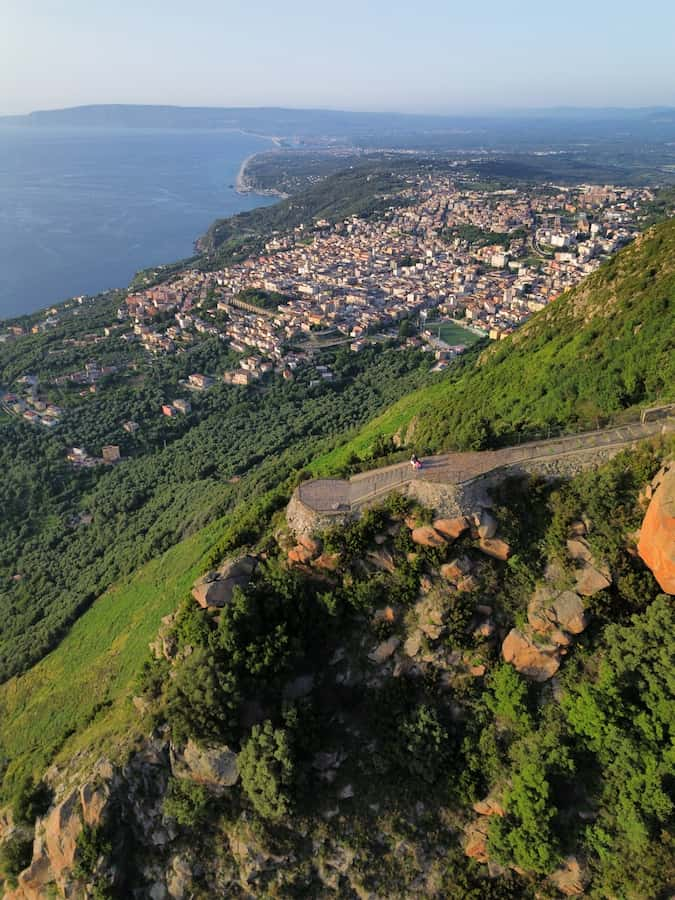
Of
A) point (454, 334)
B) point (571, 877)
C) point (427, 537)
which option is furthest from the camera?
point (454, 334)

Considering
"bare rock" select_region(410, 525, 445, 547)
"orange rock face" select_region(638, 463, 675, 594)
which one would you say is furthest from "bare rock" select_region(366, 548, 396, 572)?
"orange rock face" select_region(638, 463, 675, 594)

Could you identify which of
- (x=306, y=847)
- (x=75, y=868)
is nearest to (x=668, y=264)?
(x=306, y=847)

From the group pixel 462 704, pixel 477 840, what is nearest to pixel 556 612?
pixel 462 704

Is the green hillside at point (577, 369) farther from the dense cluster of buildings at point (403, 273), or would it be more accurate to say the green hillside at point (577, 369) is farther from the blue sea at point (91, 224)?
the blue sea at point (91, 224)

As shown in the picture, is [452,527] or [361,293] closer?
[452,527]

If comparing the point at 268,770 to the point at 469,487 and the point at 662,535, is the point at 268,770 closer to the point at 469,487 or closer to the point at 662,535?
the point at 469,487

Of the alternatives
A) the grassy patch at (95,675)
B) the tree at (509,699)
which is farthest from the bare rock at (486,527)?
the grassy patch at (95,675)

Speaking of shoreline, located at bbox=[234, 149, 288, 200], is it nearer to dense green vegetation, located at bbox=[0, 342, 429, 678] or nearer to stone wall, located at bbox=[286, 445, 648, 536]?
dense green vegetation, located at bbox=[0, 342, 429, 678]
